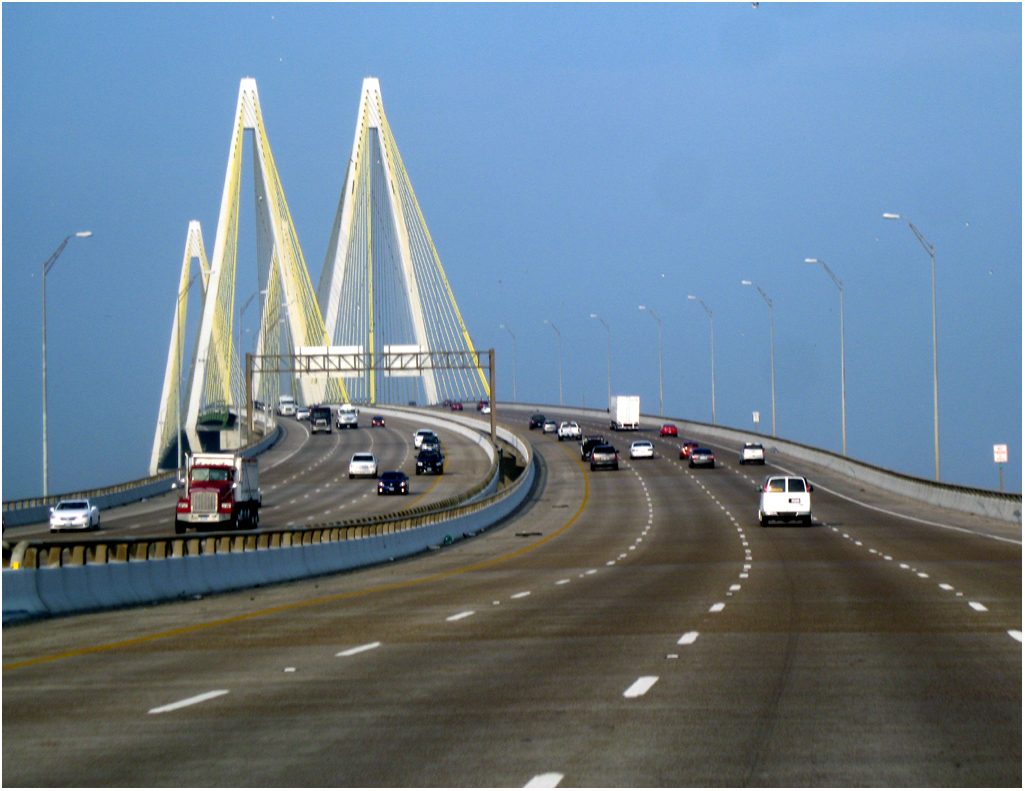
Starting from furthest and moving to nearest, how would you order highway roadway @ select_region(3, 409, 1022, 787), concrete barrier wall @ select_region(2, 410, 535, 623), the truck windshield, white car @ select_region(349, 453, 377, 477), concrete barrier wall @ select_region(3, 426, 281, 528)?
white car @ select_region(349, 453, 377, 477) → concrete barrier wall @ select_region(3, 426, 281, 528) → the truck windshield → concrete barrier wall @ select_region(2, 410, 535, 623) → highway roadway @ select_region(3, 409, 1022, 787)

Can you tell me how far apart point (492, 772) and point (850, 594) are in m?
14.5

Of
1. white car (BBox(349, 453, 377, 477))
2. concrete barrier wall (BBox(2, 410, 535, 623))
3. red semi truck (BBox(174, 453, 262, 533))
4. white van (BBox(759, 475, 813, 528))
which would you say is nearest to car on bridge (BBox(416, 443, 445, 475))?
white car (BBox(349, 453, 377, 477))

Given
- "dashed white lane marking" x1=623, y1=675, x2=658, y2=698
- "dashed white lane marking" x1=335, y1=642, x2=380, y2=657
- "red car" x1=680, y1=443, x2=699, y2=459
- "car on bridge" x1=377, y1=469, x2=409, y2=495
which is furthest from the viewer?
"red car" x1=680, y1=443, x2=699, y2=459

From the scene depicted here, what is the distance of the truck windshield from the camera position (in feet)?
155

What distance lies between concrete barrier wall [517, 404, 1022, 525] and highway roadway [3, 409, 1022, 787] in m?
23.1

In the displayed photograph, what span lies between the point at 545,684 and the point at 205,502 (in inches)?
1415

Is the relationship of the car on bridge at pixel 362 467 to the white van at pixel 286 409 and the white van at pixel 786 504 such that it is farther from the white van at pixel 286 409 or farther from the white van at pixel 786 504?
the white van at pixel 286 409

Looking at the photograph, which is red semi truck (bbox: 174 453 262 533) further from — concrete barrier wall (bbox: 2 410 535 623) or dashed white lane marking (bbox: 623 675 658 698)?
dashed white lane marking (bbox: 623 675 658 698)

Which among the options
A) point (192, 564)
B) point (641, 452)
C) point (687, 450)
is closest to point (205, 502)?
point (192, 564)

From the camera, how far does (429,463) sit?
8225 cm

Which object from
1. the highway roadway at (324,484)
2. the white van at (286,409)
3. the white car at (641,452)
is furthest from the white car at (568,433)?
the white van at (286,409)

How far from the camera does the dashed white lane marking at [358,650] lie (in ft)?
48.9

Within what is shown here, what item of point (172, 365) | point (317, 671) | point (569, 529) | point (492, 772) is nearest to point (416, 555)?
point (569, 529)

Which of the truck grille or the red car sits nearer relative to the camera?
the truck grille
